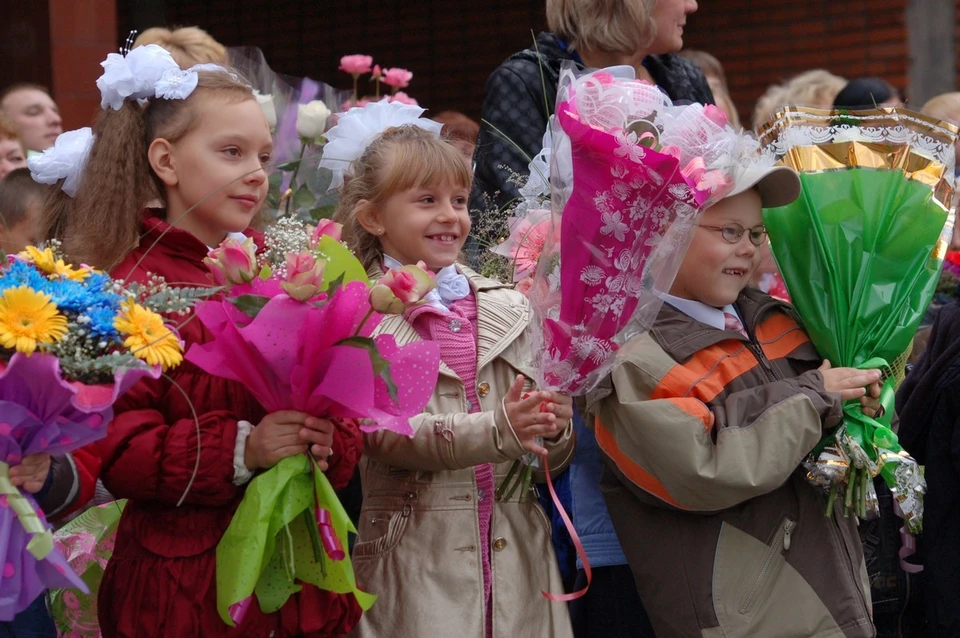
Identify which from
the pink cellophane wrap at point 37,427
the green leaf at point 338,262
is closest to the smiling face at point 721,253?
the green leaf at point 338,262

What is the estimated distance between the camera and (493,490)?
3.53 metres

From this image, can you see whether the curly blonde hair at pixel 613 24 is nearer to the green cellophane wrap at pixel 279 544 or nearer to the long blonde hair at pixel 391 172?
the long blonde hair at pixel 391 172

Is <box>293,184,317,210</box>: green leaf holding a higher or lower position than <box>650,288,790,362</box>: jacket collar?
lower

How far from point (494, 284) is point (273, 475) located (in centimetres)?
101

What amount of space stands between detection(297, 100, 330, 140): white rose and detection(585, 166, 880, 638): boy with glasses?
1686 millimetres

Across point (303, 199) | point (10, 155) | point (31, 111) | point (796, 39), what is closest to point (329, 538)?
point (303, 199)

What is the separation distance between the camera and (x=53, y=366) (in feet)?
8.32

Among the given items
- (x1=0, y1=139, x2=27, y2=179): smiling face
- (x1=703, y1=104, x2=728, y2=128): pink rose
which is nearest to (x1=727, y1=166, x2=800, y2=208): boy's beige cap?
(x1=703, y1=104, x2=728, y2=128): pink rose

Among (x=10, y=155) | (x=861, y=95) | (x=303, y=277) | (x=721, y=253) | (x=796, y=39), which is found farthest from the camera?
(x=796, y=39)

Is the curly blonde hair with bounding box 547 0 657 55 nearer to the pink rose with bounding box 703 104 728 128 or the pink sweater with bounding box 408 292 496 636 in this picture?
the pink rose with bounding box 703 104 728 128

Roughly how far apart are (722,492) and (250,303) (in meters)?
1.23

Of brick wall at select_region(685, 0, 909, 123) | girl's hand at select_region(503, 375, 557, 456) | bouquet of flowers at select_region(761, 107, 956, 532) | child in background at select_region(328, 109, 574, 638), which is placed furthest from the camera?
brick wall at select_region(685, 0, 909, 123)

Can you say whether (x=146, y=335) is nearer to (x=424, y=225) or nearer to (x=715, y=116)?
(x=424, y=225)

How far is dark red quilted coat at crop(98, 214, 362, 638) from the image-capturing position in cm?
293
